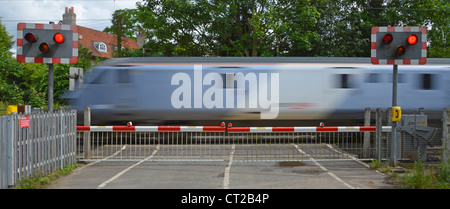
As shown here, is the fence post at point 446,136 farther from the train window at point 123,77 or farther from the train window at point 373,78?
the train window at point 123,77

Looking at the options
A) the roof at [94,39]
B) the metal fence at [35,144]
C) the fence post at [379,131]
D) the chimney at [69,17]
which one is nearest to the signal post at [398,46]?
the fence post at [379,131]

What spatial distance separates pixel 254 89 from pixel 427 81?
6.35 metres

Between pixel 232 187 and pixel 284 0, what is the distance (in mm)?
21743

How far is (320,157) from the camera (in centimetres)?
901

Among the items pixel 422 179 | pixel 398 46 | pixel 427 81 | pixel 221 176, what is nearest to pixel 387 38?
pixel 398 46

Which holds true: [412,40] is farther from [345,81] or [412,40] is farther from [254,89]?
[254,89]

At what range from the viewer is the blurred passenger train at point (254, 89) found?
541 inches

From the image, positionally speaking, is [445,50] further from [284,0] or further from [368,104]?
[368,104]

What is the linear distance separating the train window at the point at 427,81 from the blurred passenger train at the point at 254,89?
0.04 m

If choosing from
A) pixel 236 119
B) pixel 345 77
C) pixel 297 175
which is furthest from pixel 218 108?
pixel 297 175

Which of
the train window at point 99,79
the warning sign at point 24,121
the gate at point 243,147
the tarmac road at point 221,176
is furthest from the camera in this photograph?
the train window at point 99,79

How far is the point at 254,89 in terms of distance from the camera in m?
14.0

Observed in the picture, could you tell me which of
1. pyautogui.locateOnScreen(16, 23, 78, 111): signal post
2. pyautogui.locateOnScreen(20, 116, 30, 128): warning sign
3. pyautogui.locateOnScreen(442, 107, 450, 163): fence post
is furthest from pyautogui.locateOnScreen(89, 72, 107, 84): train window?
pyautogui.locateOnScreen(442, 107, 450, 163): fence post

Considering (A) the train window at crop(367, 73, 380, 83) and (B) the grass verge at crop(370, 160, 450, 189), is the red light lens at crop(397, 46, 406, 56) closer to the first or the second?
(B) the grass verge at crop(370, 160, 450, 189)
